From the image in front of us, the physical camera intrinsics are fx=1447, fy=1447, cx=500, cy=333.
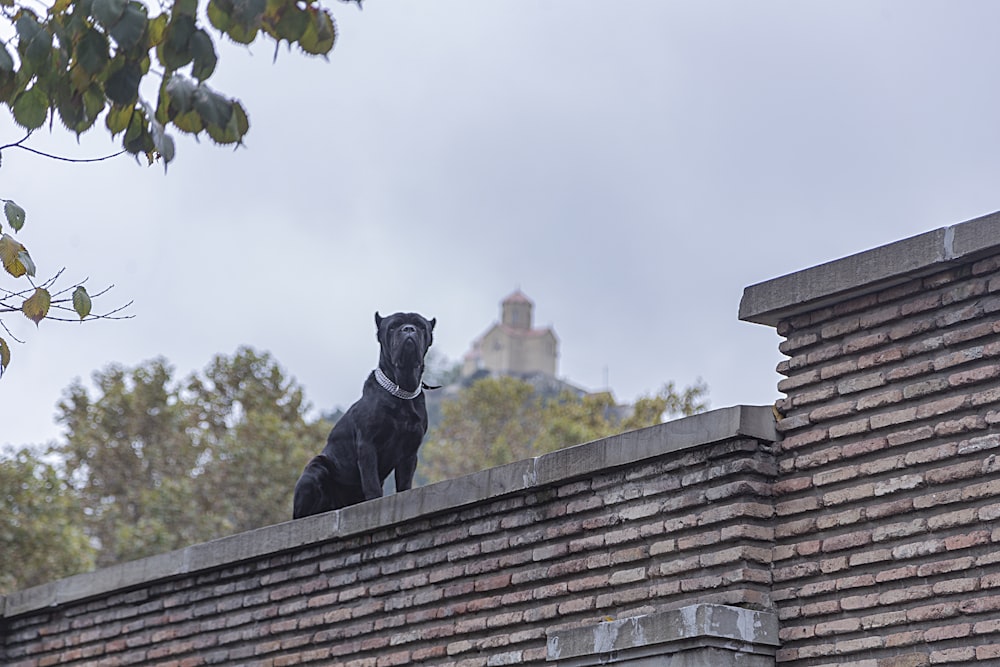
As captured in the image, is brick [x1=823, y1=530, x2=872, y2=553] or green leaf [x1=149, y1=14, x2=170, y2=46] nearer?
green leaf [x1=149, y1=14, x2=170, y2=46]

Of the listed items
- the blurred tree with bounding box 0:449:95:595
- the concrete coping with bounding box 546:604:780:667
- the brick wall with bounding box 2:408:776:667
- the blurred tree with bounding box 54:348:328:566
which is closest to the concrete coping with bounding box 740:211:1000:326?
the brick wall with bounding box 2:408:776:667

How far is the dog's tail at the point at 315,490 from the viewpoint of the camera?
9.37 meters

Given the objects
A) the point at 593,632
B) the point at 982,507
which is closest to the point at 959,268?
the point at 982,507

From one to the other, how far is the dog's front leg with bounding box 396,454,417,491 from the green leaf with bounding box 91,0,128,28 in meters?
5.01

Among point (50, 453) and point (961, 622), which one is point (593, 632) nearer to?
point (961, 622)

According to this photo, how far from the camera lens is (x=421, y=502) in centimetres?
830

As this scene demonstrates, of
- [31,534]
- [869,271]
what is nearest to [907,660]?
[869,271]

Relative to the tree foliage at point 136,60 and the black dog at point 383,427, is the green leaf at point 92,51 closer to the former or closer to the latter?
the tree foliage at point 136,60

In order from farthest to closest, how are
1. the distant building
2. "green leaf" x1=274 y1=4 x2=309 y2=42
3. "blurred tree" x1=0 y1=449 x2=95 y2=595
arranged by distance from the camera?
1. the distant building
2. "blurred tree" x1=0 y1=449 x2=95 y2=595
3. "green leaf" x1=274 y1=4 x2=309 y2=42

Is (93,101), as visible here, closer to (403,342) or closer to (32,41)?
(32,41)

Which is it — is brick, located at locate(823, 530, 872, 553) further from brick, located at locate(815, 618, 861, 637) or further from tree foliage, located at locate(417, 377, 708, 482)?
tree foliage, located at locate(417, 377, 708, 482)

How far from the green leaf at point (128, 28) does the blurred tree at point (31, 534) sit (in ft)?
65.5

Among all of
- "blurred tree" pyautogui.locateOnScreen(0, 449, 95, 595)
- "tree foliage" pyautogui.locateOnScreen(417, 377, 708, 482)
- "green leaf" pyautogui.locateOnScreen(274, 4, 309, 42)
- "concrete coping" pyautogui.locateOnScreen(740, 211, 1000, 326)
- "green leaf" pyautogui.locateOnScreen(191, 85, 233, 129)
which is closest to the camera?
"green leaf" pyautogui.locateOnScreen(191, 85, 233, 129)

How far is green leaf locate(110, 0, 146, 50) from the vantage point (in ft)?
15.1
